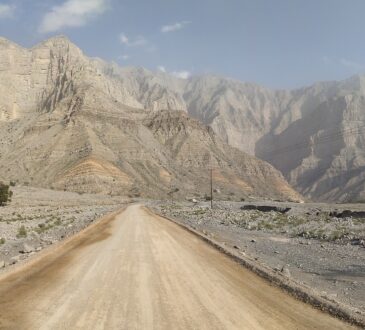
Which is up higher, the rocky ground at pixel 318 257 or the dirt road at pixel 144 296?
the dirt road at pixel 144 296

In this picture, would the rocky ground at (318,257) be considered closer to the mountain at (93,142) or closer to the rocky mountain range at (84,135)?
the mountain at (93,142)

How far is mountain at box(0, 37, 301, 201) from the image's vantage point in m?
117

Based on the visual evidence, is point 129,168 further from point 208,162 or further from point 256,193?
point 256,193

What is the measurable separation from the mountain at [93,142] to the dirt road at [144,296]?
95625 millimetres

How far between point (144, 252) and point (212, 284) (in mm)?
6064

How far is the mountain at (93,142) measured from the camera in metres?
117

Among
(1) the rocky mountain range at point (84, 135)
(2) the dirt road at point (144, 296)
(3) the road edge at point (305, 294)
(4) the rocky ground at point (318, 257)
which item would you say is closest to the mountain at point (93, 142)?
(1) the rocky mountain range at point (84, 135)

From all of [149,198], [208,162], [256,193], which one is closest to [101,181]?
[149,198]

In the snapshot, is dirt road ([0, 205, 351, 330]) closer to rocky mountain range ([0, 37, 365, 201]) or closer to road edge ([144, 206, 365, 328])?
road edge ([144, 206, 365, 328])

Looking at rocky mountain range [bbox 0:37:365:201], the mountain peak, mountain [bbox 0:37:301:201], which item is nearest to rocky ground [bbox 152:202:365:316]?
mountain [bbox 0:37:301:201]

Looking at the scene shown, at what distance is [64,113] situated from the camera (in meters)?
140

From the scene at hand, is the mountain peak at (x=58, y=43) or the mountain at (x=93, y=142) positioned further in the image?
the mountain peak at (x=58, y=43)

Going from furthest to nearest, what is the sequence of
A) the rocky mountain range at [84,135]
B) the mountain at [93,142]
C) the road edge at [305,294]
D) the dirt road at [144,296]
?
the rocky mountain range at [84,135]
the mountain at [93,142]
the road edge at [305,294]
the dirt road at [144,296]

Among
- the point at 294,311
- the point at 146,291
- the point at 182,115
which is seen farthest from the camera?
the point at 182,115
